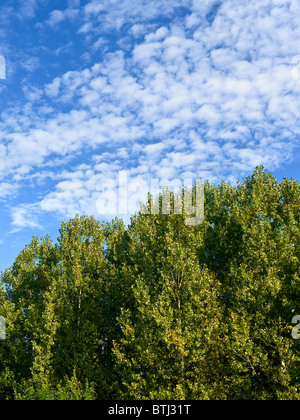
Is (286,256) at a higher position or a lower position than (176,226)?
lower

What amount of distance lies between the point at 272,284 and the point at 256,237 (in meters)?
4.63

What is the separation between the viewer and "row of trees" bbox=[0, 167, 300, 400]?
66.5 feet

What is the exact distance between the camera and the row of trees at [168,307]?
20266mm

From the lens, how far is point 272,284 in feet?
69.4

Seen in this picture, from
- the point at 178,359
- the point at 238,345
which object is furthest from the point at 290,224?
the point at 178,359

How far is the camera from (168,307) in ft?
72.1

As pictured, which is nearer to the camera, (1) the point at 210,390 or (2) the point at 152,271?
(1) the point at 210,390
